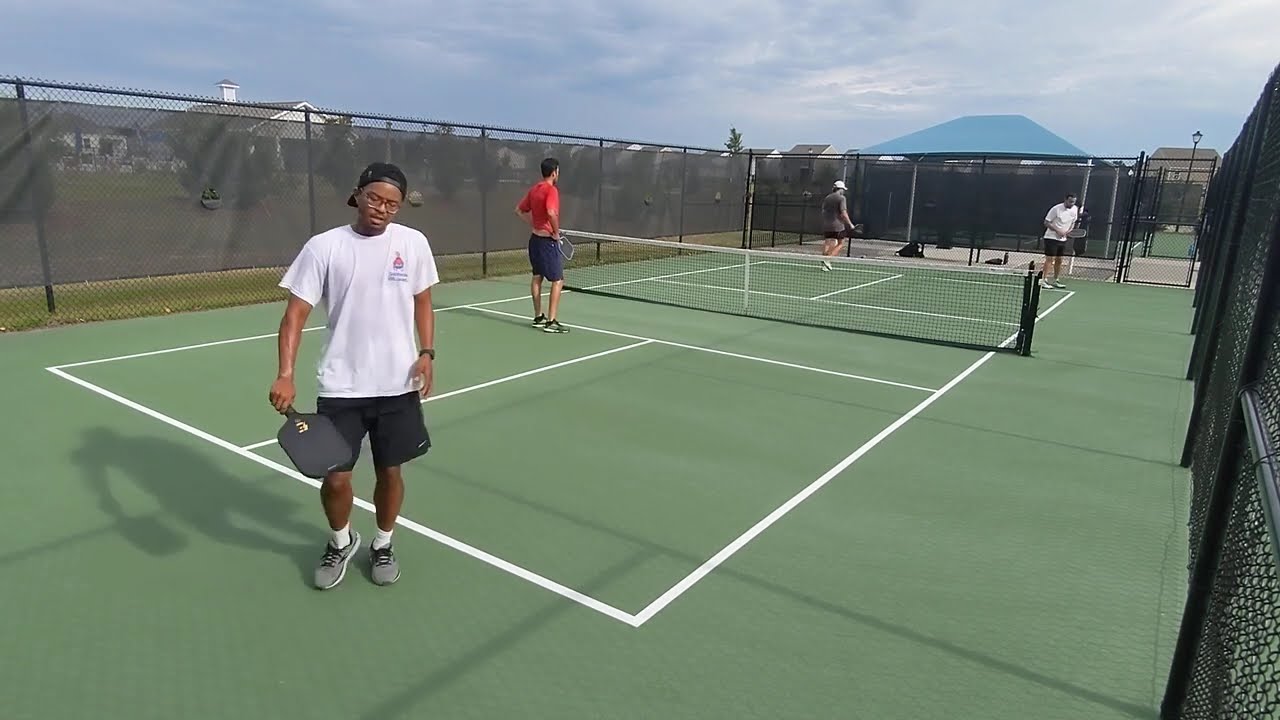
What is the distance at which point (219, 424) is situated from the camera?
547cm

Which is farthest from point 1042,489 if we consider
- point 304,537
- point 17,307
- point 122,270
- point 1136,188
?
point 1136,188

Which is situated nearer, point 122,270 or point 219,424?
point 219,424

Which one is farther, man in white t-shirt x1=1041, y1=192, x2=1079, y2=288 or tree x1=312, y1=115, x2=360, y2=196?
man in white t-shirt x1=1041, y1=192, x2=1079, y2=288

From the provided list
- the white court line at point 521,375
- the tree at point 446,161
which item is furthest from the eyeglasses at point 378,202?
the tree at point 446,161

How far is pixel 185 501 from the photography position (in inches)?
166

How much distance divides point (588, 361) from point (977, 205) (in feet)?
45.5

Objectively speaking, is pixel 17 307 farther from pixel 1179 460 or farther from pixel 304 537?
pixel 1179 460

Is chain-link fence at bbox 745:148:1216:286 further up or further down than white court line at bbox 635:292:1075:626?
further up

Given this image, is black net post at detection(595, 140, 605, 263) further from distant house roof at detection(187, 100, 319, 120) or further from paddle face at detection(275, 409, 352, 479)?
paddle face at detection(275, 409, 352, 479)

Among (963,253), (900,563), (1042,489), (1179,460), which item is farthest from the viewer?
(963,253)

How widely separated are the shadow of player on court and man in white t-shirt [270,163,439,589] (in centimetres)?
77

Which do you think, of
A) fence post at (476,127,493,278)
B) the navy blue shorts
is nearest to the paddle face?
the navy blue shorts

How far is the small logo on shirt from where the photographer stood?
3145 millimetres

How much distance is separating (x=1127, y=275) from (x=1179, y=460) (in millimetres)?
12711
